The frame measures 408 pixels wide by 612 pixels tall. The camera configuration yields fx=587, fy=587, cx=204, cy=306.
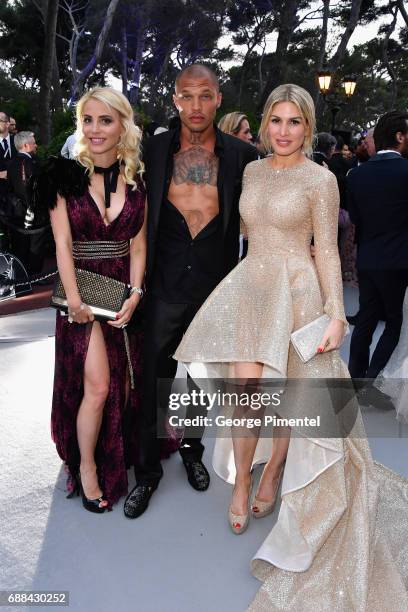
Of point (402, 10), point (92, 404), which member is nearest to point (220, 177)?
point (92, 404)

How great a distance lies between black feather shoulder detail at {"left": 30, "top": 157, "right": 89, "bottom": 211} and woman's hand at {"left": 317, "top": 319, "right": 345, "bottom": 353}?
123cm

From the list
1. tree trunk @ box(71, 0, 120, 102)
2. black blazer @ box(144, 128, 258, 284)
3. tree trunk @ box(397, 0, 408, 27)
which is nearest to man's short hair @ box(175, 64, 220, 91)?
black blazer @ box(144, 128, 258, 284)

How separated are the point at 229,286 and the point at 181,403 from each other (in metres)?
0.87

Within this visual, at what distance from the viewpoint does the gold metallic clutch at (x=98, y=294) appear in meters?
2.70

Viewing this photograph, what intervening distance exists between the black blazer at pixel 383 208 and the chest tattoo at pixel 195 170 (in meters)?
1.57

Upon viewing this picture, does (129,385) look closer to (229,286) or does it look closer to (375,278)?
(229,286)

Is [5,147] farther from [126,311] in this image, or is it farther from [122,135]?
[126,311]

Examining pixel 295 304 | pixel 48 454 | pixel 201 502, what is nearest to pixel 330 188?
pixel 295 304

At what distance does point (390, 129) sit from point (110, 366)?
2483mm

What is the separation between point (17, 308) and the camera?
691cm

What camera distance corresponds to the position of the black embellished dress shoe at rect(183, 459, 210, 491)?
3070mm

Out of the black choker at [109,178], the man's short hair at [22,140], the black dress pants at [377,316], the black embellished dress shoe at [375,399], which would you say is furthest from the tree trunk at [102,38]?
the black choker at [109,178]

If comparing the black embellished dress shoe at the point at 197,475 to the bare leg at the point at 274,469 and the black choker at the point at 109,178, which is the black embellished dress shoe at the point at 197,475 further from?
the black choker at the point at 109,178

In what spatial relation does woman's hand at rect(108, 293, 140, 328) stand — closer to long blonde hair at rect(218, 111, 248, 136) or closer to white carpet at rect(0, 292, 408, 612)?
white carpet at rect(0, 292, 408, 612)
